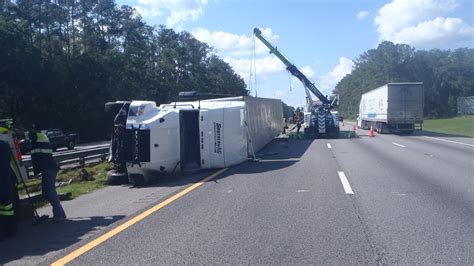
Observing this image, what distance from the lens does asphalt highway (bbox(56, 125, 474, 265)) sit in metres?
6.14

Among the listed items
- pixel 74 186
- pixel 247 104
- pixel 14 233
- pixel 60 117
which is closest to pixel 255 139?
pixel 247 104

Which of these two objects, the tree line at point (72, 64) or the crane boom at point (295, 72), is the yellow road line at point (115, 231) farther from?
the tree line at point (72, 64)

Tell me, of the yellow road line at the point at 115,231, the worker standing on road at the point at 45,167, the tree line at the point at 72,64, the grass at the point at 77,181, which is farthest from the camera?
the tree line at the point at 72,64

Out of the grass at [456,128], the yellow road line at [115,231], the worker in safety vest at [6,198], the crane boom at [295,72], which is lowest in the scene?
the grass at [456,128]

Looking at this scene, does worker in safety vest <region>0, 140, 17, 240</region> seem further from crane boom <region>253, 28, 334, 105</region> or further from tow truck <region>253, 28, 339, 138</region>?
crane boom <region>253, 28, 334, 105</region>

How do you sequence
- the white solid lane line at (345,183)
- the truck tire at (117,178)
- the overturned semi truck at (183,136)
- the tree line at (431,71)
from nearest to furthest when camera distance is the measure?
1. the white solid lane line at (345,183)
2. the overturned semi truck at (183,136)
3. the truck tire at (117,178)
4. the tree line at (431,71)

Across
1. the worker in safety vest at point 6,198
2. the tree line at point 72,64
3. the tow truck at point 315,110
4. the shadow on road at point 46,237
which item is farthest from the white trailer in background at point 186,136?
the tree line at point 72,64

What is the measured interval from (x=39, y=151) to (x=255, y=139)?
41.2 feet

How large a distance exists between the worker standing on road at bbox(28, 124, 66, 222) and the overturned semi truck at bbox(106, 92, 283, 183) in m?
4.33

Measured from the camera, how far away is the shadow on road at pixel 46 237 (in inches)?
268

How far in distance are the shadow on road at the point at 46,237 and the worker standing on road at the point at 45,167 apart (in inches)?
12.5

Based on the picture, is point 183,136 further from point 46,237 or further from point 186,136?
point 46,237

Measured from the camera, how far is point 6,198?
7.67m

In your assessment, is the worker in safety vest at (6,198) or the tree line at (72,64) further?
the tree line at (72,64)
